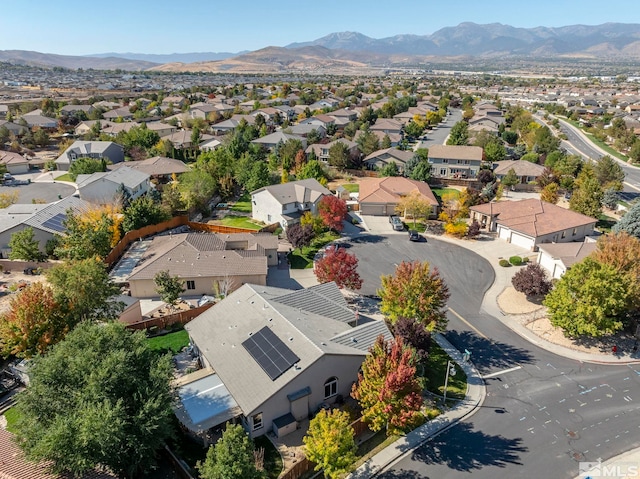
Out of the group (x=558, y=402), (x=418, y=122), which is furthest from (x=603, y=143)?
(x=558, y=402)

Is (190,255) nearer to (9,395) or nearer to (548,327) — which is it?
(9,395)

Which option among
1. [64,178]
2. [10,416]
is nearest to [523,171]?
[10,416]

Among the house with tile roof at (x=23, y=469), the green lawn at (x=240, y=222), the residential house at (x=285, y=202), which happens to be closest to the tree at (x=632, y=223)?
the residential house at (x=285, y=202)

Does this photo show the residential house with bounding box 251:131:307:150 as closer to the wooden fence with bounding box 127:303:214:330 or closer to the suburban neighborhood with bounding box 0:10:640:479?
the suburban neighborhood with bounding box 0:10:640:479

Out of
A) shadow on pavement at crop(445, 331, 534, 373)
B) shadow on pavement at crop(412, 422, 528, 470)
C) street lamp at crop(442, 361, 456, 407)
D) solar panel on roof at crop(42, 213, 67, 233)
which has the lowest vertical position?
shadow on pavement at crop(445, 331, 534, 373)

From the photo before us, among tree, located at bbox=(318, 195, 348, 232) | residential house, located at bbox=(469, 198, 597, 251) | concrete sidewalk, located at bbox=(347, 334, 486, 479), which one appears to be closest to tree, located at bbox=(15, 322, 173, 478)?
concrete sidewalk, located at bbox=(347, 334, 486, 479)

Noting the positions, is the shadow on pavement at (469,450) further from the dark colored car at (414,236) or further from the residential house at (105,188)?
the residential house at (105,188)
